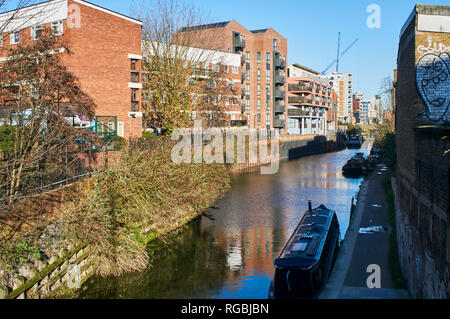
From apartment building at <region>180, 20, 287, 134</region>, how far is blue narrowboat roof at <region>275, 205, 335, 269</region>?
47195mm

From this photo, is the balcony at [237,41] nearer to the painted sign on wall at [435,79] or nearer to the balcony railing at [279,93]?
the balcony railing at [279,93]

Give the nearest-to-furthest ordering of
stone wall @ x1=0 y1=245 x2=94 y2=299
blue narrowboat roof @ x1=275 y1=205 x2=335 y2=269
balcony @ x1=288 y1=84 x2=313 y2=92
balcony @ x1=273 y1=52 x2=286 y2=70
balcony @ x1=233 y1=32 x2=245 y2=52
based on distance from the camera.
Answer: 1. stone wall @ x1=0 y1=245 x2=94 y2=299
2. blue narrowboat roof @ x1=275 y1=205 x2=335 y2=269
3. balcony @ x1=233 y1=32 x2=245 y2=52
4. balcony @ x1=273 y1=52 x2=286 y2=70
5. balcony @ x1=288 y1=84 x2=313 y2=92

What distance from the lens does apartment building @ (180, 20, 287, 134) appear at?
65938 millimetres

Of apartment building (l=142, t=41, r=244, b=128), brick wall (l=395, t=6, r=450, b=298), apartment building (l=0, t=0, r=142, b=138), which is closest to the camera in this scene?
brick wall (l=395, t=6, r=450, b=298)

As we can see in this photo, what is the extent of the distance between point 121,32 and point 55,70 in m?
14.6

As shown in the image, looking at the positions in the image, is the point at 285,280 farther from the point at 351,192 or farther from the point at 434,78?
the point at 351,192

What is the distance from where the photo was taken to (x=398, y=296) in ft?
45.2

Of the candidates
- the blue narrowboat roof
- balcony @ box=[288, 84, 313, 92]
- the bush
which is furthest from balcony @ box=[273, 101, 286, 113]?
the blue narrowboat roof

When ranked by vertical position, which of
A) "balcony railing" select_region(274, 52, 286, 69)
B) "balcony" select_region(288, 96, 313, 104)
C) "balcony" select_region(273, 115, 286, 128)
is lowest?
"balcony" select_region(273, 115, 286, 128)

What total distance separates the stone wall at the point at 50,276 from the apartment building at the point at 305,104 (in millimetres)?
75898

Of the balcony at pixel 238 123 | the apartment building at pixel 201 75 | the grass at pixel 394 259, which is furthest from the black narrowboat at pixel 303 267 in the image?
the balcony at pixel 238 123

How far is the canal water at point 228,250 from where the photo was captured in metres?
17.2

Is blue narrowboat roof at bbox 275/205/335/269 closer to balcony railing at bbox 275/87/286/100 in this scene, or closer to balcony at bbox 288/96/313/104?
balcony railing at bbox 275/87/286/100
